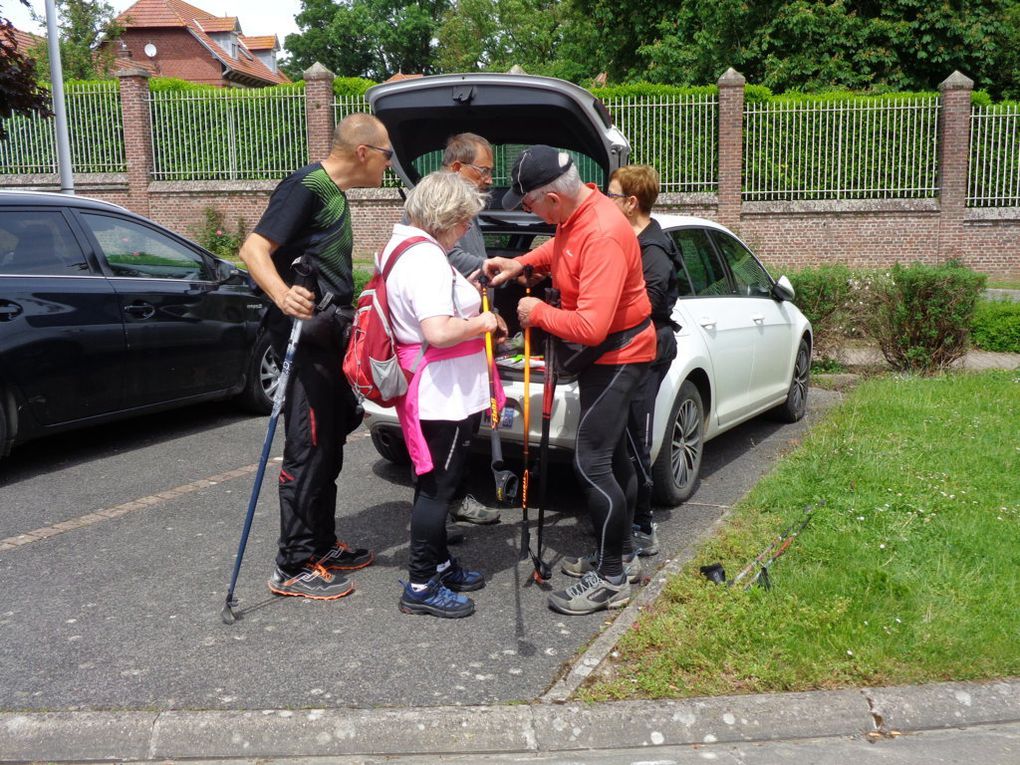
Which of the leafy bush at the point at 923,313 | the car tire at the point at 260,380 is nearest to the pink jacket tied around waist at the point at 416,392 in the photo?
the car tire at the point at 260,380

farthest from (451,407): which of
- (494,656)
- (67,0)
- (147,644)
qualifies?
(67,0)

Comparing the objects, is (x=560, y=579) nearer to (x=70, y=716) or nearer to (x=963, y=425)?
(x=70, y=716)

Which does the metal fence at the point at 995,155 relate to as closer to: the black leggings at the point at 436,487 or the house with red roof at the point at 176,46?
the black leggings at the point at 436,487

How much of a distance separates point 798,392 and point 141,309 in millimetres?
4938

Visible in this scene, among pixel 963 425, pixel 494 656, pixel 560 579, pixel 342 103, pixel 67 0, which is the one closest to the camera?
pixel 494 656

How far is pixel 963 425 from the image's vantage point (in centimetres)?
699

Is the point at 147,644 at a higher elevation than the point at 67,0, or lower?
lower

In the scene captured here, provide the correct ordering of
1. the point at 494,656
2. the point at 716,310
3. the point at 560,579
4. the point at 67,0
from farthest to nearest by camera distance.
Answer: the point at 67,0, the point at 716,310, the point at 560,579, the point at 494,656

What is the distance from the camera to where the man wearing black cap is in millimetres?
3977

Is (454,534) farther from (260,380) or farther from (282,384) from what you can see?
(260,380)

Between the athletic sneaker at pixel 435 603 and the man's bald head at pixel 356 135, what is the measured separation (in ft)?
6.08

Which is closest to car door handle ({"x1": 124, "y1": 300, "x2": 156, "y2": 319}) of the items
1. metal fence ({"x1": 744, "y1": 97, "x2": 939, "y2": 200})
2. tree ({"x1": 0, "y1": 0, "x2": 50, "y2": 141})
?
tree ({"x1": 0, "y1": 0, "x2": 50, "y2": 141})

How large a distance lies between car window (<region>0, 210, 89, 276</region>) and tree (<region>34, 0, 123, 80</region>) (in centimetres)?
2707

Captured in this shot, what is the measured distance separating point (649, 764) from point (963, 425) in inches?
186
